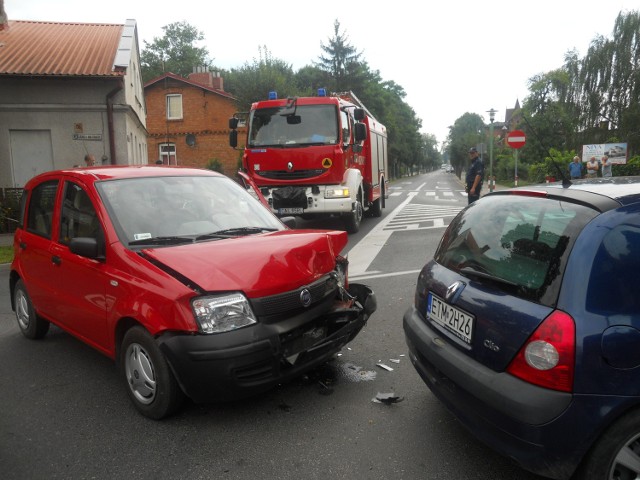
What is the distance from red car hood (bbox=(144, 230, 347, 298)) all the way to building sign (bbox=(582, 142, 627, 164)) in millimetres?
30940

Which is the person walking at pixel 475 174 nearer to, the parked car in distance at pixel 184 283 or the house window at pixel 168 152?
the parked car in distance at pixel 184 283

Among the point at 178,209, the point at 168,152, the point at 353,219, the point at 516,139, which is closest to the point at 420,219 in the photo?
the point at 353,219

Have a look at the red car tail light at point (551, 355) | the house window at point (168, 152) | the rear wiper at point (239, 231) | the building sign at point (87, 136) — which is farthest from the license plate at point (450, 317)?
the house window at point (168, 152)

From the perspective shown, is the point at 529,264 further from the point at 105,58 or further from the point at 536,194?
the point at 105,58

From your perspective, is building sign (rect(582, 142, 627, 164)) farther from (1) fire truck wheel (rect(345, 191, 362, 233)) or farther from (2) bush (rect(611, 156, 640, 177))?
(1) fire truck wheel (rect(345, 191, 362, 233))

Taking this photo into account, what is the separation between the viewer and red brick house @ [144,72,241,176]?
3572 cm

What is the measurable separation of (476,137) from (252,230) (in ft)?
223

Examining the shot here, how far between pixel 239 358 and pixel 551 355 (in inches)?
66.2

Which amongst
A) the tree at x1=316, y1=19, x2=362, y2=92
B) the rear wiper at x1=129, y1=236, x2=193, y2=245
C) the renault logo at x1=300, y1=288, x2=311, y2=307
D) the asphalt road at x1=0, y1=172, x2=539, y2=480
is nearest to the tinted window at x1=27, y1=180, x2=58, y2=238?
the asphalt road at x1=0, y1=172, x2=539, y2=480

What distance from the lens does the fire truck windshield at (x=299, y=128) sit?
11.0 m

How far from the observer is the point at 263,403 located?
3523 millimetres

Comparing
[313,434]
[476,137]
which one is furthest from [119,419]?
[476,137]

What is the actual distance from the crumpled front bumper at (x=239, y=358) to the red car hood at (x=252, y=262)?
0.26 meters

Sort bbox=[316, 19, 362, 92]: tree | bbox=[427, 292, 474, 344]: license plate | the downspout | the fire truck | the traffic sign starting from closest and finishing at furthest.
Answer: bbox=[427, 292, 474, 344]: license plate
the fire truck
the downspout
the traffic sign
bbox=[316, 19, 362, 92]: tree
